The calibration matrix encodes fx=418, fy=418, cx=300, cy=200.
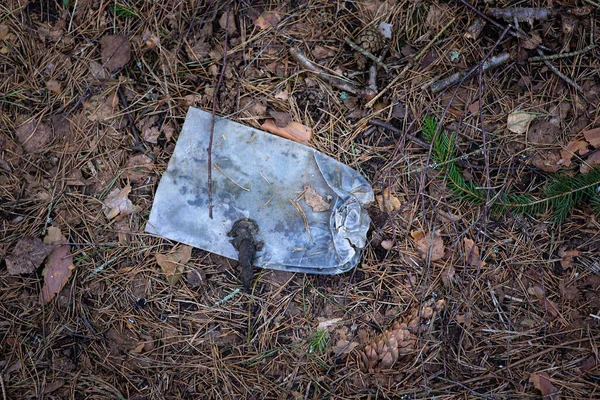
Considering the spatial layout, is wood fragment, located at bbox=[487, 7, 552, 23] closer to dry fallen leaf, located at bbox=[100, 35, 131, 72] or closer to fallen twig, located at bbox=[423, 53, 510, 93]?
fallen twig, located at bbox=[423, 53, 510, 93]

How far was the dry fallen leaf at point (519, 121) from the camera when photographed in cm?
216

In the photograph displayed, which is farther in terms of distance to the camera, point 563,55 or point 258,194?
point 258,194

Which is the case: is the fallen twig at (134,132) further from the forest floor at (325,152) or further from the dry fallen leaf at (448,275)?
the dry fallen leaf at (448,275)

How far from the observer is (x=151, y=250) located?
2195mm

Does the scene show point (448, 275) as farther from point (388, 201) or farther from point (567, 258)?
point (567, 258)

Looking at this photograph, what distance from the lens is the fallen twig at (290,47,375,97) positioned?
7.12 ft

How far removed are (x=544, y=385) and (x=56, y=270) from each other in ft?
8.30

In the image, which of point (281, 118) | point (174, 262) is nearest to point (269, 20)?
point (281, 118)

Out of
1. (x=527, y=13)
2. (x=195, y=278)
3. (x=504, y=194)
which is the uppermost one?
(x=527, y=13)

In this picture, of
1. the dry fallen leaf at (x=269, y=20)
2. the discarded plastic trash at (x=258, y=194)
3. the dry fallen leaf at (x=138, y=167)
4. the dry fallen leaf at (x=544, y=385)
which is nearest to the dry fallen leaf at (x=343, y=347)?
the discarded plastic trash at (x=258, y=194)

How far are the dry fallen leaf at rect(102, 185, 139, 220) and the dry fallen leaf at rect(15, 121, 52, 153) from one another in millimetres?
461

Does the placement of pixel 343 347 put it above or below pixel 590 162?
below

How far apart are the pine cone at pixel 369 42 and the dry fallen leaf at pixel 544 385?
1793 millimetres

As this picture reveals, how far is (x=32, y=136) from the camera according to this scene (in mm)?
2205
